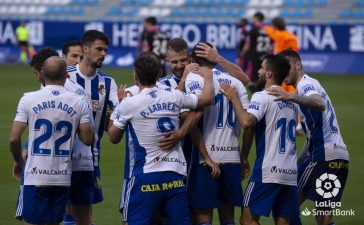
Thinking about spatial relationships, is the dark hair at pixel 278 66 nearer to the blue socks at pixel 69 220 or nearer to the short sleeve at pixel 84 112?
the short sleeve at pixel 84 112

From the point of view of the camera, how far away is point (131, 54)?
35.7 m

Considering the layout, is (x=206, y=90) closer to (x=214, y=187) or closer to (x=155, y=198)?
(x=214, y=187)

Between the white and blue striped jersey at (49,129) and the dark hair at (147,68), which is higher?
the dark hair at (147,68)

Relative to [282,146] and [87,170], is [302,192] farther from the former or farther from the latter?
[87,170]

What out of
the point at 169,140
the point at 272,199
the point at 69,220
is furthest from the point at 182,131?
the point at 69,220

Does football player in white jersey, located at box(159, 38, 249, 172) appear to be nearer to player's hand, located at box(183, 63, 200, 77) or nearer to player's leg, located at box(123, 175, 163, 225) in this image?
player's hand, located at box(183, 63, 200, 77)

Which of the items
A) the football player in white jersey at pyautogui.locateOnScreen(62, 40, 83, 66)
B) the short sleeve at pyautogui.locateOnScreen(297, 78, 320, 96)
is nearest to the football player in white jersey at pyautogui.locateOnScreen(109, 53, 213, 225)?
the short sleeve at pyautogui.locateOnScreen(297, 78, 320, 96)

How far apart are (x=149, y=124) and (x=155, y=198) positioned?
63cm

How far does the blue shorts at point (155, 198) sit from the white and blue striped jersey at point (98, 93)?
138 cm

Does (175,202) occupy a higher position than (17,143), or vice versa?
(17,143)

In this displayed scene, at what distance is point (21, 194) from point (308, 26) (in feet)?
87.9

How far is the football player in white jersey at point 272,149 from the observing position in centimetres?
836

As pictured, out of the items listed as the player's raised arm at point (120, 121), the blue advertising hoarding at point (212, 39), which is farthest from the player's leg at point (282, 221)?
the blue advertising hoarding at point (212, 39)

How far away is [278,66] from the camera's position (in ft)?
27.6
